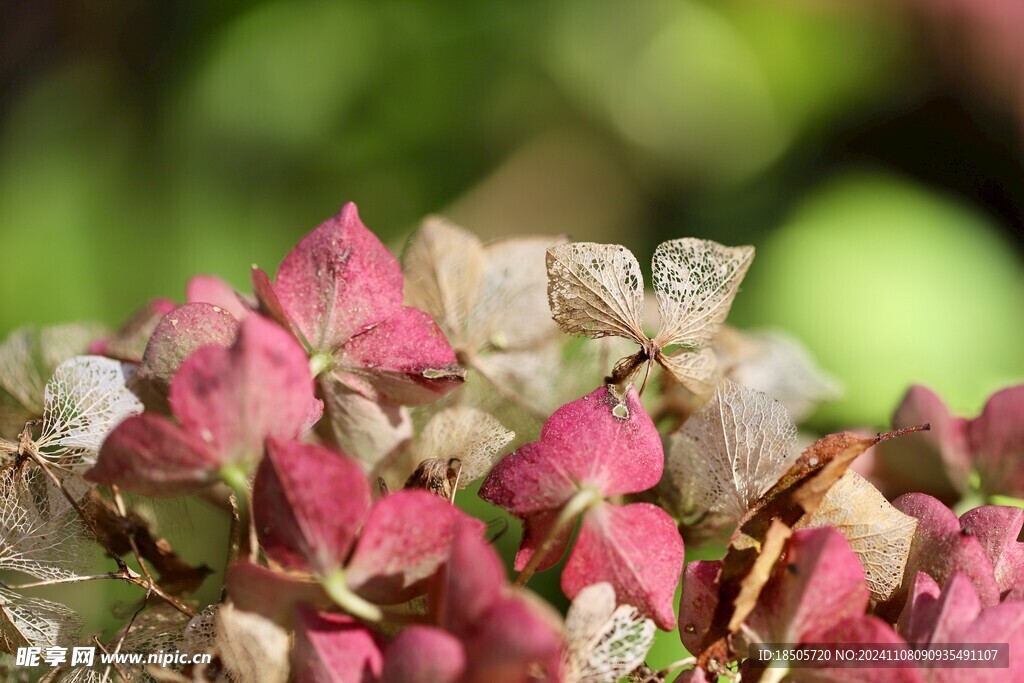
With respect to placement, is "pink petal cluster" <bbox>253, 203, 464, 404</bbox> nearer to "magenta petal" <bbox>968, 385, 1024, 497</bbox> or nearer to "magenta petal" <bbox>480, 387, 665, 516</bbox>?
"magenta petal" <bbox>480, 387, 665, 516</bbox>

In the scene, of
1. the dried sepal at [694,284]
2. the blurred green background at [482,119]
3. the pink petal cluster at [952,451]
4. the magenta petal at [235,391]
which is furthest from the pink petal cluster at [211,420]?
the blurred green background at [482,119]

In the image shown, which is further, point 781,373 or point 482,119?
point 482,119

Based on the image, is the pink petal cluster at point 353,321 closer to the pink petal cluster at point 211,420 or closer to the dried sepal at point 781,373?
the pink petal cluster at point 211,420

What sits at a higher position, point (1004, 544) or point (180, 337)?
point (180, 337)

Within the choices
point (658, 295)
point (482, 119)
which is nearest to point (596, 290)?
point (658, 295)

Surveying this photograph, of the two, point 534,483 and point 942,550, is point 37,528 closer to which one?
point 534,483

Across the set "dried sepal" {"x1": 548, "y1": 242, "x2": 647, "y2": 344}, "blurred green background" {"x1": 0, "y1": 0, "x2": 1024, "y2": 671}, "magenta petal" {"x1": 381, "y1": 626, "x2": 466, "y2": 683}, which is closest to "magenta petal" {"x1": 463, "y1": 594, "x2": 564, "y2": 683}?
"magenta petal" {"x1": 381, "y1": 626, "x2": 466, "y2": 683}

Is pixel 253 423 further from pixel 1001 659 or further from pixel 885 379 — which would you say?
pixel 885 379
